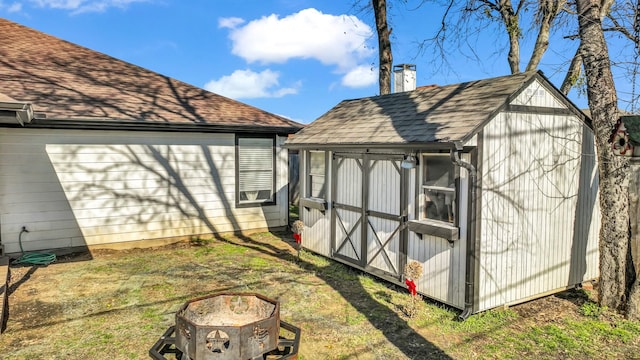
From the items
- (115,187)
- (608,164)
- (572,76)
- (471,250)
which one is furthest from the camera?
(572,76)

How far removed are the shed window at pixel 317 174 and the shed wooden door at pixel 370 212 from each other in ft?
1.63

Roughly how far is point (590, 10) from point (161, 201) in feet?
29.0

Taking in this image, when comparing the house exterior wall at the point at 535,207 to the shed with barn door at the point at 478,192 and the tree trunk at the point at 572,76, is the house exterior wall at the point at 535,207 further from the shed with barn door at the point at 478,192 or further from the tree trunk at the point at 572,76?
the tree trunk at the point at 572,76

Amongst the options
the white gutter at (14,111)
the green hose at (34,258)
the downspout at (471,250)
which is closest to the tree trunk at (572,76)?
the downspout at (471,250)

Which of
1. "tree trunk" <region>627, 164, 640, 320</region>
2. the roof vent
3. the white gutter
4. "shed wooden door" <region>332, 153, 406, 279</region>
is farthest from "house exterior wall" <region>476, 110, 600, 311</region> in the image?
the white gutter

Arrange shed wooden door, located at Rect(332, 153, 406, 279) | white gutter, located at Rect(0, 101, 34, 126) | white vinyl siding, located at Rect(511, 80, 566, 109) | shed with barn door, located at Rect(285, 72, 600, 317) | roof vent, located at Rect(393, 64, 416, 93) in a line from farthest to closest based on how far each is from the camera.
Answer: roof vent, located at Rect(393, 64, 416, 93) → shed wooden door, located at Rect(332, 153, 406, 279) → white vinyl siding, located at Rect(511, 80, 566, 109) → shed with barn door, located at Rect(285, 72, 600, 317) → white gutter, located at Rect(0, 101, 34, 126)

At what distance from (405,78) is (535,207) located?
16.3ft

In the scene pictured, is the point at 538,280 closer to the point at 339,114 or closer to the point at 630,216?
the point at 630,216

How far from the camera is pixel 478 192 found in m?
5.48

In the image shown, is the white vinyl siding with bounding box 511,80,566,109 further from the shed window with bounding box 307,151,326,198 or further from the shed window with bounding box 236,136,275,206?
the shed window with bounding box 236,136,275,206

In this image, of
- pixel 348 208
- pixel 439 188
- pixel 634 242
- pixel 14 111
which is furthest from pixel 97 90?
pixel 634 242

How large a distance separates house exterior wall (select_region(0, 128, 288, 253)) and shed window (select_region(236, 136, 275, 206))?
172mm

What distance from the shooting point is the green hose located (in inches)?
307

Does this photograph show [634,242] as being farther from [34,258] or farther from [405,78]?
[34,258]
